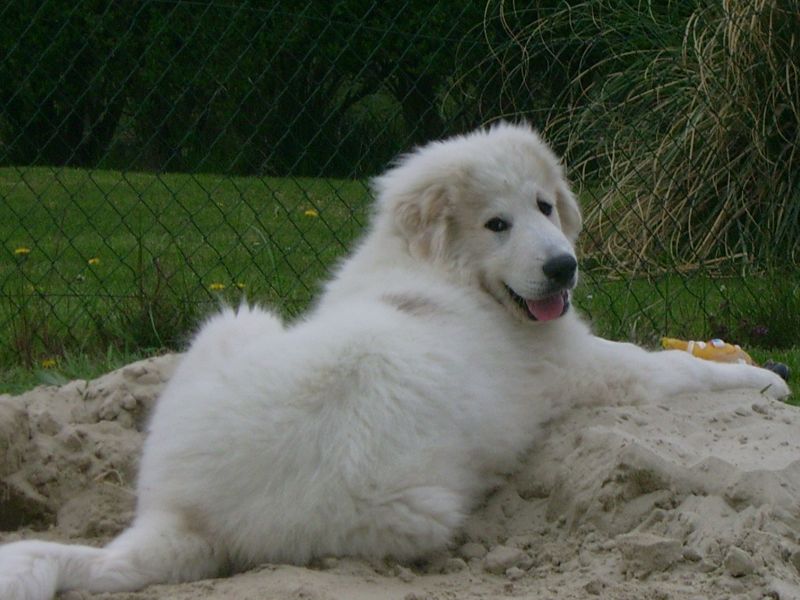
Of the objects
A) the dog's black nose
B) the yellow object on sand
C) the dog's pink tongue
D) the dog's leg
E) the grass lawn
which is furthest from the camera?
the grass lawn

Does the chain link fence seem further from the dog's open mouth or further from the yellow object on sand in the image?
the dog's open mouth

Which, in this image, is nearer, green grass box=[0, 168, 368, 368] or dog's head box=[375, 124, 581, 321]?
dog's head box=[375, 124, 581, 321]

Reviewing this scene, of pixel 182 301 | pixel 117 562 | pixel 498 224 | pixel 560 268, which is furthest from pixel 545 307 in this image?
pixel 182 301

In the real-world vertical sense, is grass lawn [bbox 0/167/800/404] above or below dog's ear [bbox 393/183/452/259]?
below

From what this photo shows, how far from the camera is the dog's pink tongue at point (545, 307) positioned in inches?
170

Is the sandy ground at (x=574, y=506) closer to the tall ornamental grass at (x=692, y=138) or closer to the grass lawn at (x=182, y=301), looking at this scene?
the grass lawn at (x=182, y=301)

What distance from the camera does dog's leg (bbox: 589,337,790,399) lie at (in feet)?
14.8

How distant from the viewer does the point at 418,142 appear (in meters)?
10.1

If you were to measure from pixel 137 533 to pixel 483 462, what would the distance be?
104cm

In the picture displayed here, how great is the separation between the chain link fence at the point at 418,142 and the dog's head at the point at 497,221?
242 centimetres

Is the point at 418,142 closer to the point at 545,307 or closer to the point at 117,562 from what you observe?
the point at 545,307

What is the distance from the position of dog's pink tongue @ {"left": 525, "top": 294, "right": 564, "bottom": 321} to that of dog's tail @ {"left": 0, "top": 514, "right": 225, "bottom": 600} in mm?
1416

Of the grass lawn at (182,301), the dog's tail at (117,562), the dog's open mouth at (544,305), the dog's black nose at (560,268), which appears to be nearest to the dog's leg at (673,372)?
the dog's open mouth at (544,305)

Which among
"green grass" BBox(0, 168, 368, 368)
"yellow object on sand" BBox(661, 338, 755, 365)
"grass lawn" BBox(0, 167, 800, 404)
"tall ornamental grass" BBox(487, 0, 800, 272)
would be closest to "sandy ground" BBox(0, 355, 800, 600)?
"yellow object on sand" BBox(661, 338, 755, 365)
